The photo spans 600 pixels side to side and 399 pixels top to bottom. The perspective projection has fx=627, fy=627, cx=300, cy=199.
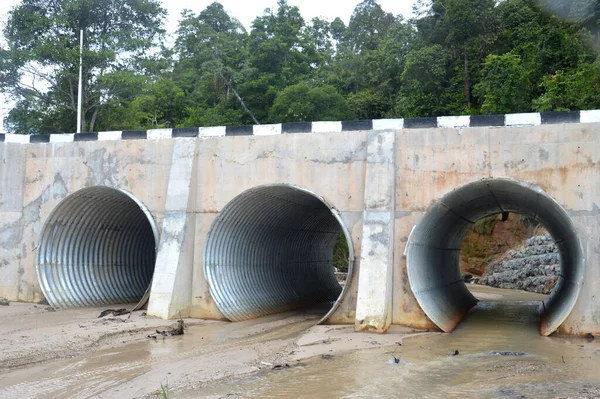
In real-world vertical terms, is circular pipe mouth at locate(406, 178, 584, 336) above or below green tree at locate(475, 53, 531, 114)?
below

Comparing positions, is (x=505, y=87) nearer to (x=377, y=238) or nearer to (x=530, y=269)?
(x=530, y=269)

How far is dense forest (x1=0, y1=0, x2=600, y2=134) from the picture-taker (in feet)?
87.2

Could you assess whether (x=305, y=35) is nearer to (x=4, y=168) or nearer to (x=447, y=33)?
(x=447, y=33)

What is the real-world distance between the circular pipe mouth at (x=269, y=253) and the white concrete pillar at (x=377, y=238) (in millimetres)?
413

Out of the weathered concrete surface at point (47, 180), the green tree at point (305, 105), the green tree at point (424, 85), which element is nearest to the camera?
the weathered concrete surface at point (47, 180)

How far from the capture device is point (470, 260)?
28.8 meters

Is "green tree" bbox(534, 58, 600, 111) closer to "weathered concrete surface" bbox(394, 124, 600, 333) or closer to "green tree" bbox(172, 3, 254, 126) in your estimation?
"weathered concrete surface" bbox(394, 124, 600, 333)

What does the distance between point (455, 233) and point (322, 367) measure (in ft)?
28.1

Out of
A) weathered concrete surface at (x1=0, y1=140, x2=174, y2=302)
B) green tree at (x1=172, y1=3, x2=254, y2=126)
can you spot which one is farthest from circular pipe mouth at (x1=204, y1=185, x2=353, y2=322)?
green tree at (x1=172, y1=3, x2=254, y2=126)

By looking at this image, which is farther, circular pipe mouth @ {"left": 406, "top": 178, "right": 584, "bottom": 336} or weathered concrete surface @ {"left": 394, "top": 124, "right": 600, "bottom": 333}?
circular pipe mouth @ {"left": 406, "top": 178, "right": 584, "bottom": 336}

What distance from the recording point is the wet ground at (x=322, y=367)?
Result: 6.50 metres

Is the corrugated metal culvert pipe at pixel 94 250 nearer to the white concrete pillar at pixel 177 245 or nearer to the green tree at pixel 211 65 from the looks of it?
the white concrete pillar at pixel 177 245

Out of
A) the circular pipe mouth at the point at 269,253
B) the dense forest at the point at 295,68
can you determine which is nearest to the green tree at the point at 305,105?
the dense forest at the point at 295,68

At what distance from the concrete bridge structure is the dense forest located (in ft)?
45.1
